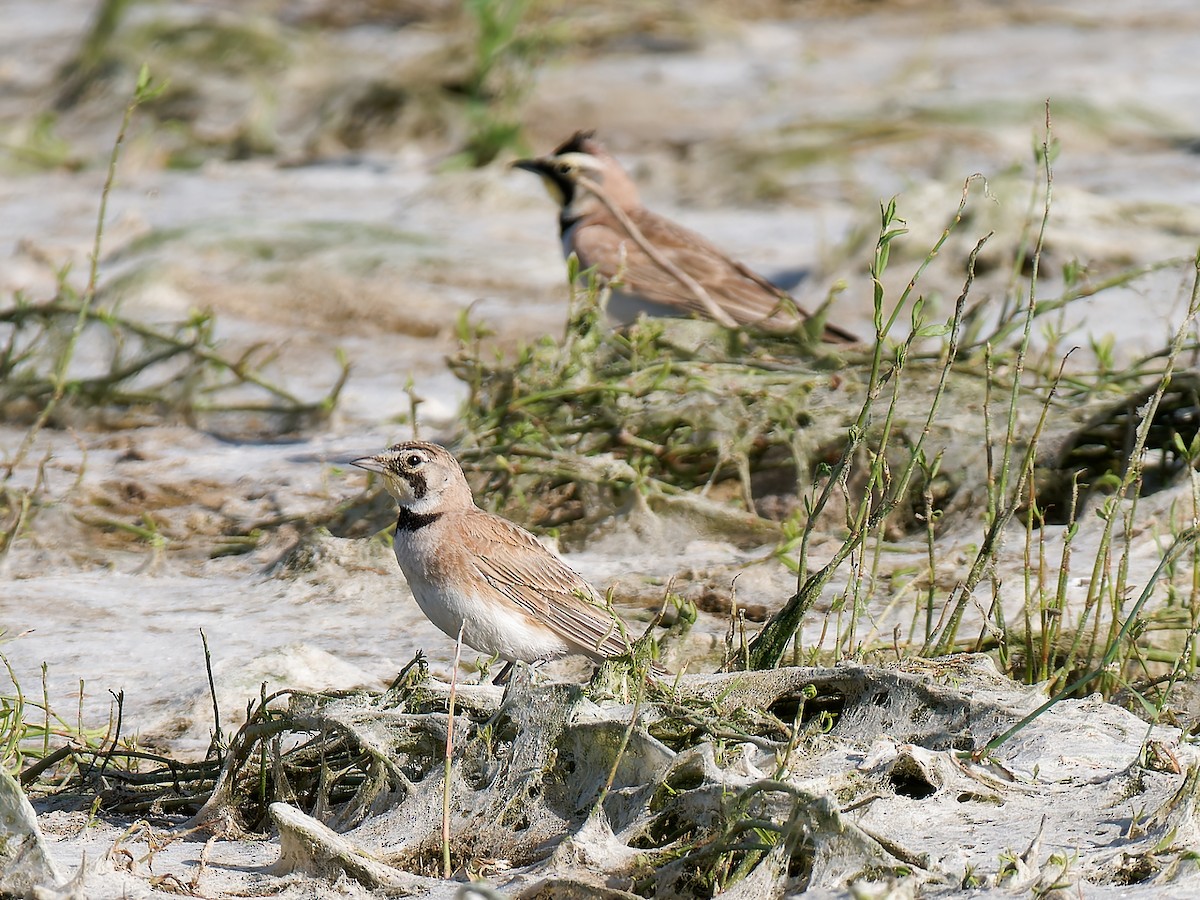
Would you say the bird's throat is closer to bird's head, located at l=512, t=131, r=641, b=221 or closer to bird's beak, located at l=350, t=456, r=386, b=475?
bird's beak, located at l=350, t=456, r=386, b=475

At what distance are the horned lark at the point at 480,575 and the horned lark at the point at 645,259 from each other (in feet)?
6.74

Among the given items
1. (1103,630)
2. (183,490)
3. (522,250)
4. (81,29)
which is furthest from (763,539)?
(81,29)

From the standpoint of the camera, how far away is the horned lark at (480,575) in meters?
4.35

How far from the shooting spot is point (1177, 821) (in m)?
2.98

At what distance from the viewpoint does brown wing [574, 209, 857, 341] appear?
7.39 metres

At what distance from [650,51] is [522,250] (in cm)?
445

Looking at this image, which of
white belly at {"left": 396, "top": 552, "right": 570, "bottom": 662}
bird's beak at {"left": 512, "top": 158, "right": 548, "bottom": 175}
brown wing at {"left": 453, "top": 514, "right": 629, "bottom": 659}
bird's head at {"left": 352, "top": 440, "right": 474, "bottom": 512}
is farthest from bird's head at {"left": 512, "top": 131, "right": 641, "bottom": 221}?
white belly at {"left": 396, "top": 552, "right": 570, "bottom": 662}

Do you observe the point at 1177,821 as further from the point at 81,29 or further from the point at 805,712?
the point at 81,29

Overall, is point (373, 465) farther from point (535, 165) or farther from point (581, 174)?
point (535, 165)

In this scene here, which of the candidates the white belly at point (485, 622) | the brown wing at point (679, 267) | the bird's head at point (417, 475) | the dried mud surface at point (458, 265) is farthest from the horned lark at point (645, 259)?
the white belly at point (485, 622)

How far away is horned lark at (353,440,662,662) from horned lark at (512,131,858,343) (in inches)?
80.9

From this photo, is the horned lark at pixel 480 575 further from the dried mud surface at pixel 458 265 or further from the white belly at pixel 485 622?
the dried mud surface at pixel 458 265

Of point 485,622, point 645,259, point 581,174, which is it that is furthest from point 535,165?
point 485,622

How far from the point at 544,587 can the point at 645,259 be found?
3.59 meters
